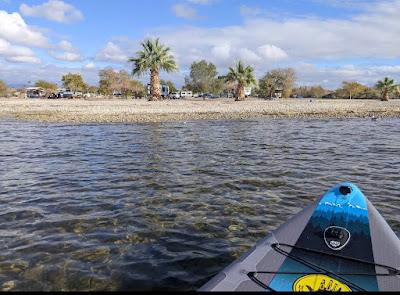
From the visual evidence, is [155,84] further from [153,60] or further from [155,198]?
[155,198]

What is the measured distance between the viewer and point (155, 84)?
56.7 m

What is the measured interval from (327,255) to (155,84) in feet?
172

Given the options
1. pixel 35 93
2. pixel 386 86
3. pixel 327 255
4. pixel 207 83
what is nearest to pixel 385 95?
pixel 386 86

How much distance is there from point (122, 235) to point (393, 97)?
89777mm

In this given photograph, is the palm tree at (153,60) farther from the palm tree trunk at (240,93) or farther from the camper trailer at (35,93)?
the camper trailer at (35,93)

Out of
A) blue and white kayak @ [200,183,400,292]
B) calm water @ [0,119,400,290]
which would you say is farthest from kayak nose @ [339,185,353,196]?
calm water @ [0,119,400,290]

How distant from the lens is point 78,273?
6824 mm

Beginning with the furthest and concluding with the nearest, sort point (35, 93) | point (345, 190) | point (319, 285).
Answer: point (35, 93), point (345, 190), point (319, 285)

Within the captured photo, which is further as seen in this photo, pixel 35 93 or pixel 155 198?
pixel 35 93

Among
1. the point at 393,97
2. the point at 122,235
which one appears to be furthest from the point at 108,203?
the point at 393,97

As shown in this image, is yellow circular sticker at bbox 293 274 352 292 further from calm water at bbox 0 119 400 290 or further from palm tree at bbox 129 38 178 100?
palm tree at bbox 129 38 178 100

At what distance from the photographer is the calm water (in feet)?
23.2

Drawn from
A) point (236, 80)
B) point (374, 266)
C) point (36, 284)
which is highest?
point (236, 80)

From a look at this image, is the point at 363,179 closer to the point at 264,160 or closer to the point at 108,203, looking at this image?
the point at 264,160
